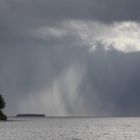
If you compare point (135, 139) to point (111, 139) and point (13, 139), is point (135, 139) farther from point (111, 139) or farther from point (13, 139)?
point (13, 139)

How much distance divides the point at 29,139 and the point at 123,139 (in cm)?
2506

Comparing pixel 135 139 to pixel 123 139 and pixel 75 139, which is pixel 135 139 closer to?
pixel 123 139

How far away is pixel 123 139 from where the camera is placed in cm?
13400

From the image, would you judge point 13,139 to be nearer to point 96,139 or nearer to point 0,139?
point 0,139

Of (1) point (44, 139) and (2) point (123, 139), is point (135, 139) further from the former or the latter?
(1) point (44, 139)

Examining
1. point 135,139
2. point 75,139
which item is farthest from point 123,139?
point 75,139

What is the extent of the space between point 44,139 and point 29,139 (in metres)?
4.04

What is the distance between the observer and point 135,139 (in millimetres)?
133875

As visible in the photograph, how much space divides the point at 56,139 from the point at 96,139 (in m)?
10.8

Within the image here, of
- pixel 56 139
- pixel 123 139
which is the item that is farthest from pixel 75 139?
pixel 123 139

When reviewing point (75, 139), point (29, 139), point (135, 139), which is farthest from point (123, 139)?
point (29, 139)

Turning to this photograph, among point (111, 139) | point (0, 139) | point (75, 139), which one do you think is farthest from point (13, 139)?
point (111, 139)

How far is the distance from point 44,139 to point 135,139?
24.3 meters

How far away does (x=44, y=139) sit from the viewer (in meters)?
132
